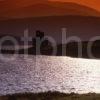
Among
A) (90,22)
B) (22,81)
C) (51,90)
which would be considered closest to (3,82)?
(22,81)

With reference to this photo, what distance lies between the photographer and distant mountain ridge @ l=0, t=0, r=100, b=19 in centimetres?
272

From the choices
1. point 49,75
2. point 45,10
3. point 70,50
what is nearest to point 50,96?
point 49,75

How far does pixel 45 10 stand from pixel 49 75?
588mm

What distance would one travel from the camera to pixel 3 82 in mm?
2469

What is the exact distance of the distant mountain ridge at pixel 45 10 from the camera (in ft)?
8.94

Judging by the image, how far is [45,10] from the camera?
2832 millimetres

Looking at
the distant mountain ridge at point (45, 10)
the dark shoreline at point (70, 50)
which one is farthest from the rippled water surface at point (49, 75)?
the distant mountain ridge at point (45, 10)

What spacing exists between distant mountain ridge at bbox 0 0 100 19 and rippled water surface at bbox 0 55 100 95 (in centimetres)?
36

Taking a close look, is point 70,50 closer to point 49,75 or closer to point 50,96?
point 49,75

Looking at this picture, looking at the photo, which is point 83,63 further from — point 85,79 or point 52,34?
point 52,34

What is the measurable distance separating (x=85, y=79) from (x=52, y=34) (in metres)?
0.56

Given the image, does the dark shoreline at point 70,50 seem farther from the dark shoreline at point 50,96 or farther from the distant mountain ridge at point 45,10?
the dark shoreline at point 50,96

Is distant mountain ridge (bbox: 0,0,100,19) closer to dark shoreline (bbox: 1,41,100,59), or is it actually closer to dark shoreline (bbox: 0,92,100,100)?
dark shoreline (bbox: 1,41,100,59)

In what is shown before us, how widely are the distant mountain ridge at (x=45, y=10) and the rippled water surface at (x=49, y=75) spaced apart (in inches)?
14.3
